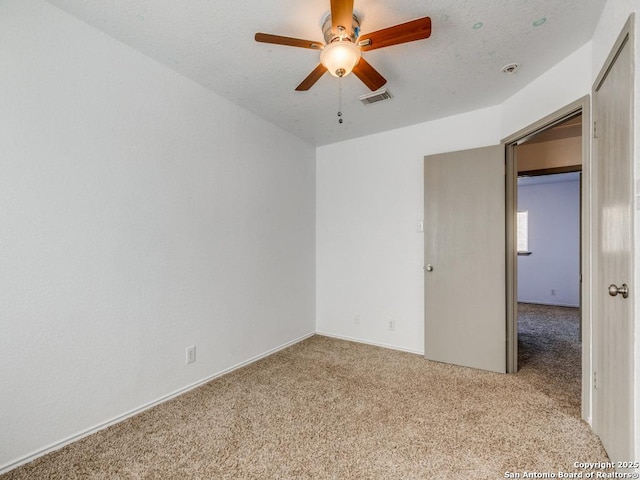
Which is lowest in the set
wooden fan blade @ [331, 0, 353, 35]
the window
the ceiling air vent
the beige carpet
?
the beige carpet

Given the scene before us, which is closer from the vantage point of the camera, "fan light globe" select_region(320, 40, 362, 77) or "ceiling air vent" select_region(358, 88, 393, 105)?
"fan light globe" select_region(320, 40, 362, 77)

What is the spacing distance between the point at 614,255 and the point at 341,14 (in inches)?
71.7

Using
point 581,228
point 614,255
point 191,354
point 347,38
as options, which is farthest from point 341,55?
point 191,354

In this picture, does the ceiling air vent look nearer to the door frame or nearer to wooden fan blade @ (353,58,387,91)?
wooden fan blade @ (353,58,387,91)

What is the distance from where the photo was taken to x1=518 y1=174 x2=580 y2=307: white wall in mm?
5645

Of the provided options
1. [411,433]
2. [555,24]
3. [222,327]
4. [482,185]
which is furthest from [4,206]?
[482,185]

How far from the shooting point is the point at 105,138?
1.93 metres

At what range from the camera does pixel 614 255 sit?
1.56 m

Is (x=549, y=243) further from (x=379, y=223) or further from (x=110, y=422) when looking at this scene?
(x=110, y=422)

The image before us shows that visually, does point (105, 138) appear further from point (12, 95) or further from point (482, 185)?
point (482, 185)

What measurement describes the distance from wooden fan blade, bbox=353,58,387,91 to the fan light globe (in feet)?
0.60

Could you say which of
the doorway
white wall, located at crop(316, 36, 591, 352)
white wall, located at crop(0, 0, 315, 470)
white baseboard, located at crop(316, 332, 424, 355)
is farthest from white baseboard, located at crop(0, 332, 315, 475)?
the doorway

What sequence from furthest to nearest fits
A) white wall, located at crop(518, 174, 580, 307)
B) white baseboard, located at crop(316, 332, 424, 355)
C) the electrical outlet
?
white wall, located at crop(518, 174, 580, 307)
white baseboard, located at crop(316, 332, 424, 355)
the electrical outlet

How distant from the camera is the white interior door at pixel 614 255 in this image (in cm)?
138
